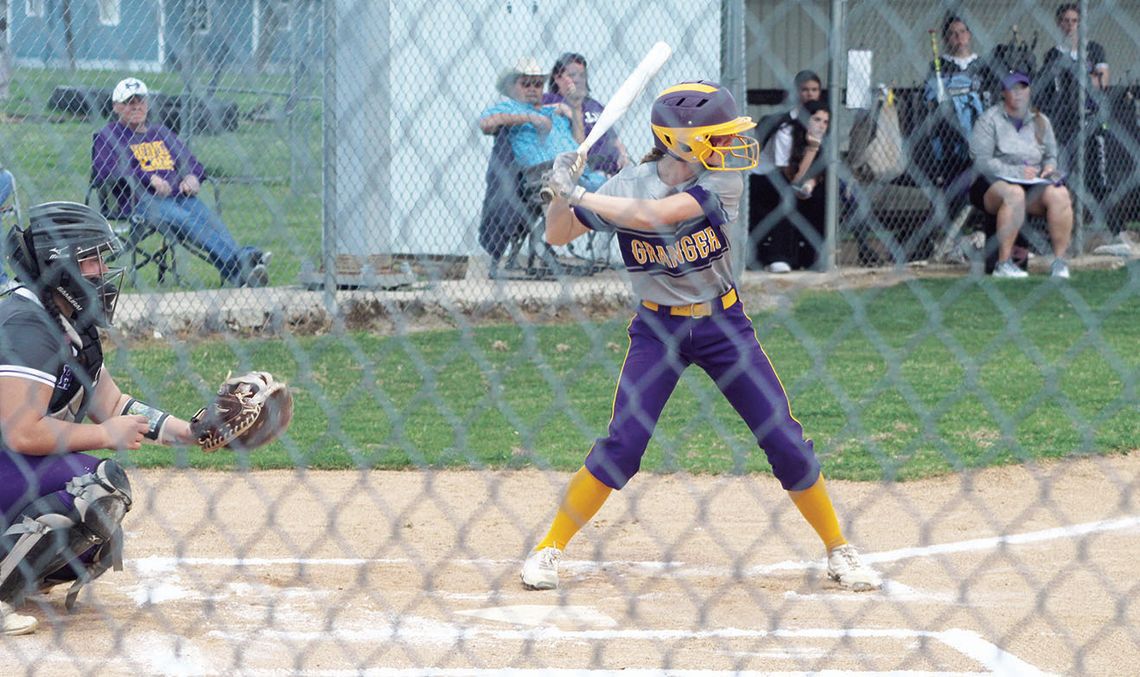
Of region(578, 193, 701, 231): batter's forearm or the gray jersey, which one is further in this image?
the gray jersey

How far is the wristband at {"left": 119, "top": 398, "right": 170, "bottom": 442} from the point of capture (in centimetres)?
442

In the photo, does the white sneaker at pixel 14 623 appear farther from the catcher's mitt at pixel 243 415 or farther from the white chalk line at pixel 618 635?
the catcher's mitt at pixel 243 415

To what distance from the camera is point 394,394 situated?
295 inches

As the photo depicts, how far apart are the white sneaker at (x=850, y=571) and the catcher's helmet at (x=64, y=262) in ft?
7.54

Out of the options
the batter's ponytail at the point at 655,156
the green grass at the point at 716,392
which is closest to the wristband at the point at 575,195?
the batter's ponytail at the point at 655,156

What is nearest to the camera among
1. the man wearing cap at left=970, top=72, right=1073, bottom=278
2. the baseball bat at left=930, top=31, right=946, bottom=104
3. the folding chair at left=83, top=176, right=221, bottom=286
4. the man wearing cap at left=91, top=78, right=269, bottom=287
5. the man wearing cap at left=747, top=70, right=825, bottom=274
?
the folding chair at left=83, top=176, right=221, bottom=286

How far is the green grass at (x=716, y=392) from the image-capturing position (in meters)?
6.42

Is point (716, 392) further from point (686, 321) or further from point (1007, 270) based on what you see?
point (1007, 270)

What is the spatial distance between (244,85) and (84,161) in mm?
1001

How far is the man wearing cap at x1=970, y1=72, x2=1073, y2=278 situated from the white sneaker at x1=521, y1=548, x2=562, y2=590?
5336mm

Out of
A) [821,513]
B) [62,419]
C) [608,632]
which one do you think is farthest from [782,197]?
[62,419]

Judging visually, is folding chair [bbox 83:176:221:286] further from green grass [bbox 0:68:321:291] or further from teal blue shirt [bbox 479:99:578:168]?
teal blue shirt [bbox 479:99:578:168]

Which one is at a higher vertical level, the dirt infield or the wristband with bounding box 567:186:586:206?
the wristband with bounding box 567:186:586:206

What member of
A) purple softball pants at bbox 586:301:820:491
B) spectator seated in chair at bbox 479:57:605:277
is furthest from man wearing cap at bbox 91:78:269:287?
purple softball pants at bbox 586:301:820:491
